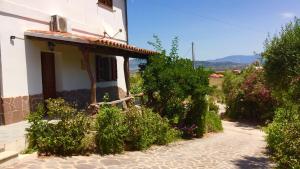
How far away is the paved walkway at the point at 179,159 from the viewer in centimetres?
841

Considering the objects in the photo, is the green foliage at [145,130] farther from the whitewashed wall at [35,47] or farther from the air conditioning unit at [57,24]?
the air conditioning unit at [57,24]

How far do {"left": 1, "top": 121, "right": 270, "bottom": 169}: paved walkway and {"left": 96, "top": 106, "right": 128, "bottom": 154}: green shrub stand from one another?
29 cm

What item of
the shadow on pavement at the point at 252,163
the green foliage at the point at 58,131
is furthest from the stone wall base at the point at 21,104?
the shadow on pavement at the point at 252,163

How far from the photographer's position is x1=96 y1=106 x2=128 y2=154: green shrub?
9750 mm

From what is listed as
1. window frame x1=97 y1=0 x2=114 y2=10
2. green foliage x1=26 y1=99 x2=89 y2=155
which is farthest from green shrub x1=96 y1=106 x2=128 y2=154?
window frame x1=97 y1=0 x2=114 y2=10

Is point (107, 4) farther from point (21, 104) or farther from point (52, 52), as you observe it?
point (21, 104)

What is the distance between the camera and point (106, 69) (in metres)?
18.6

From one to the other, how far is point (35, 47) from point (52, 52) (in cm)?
121

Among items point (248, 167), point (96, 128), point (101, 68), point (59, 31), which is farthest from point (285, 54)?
point (101, 68)

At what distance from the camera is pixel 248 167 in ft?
33.2

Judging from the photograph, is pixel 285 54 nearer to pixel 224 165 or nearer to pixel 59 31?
pixel 224 165

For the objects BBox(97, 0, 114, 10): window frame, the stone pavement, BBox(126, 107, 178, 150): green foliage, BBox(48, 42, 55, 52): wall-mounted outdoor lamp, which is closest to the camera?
the stone pavement

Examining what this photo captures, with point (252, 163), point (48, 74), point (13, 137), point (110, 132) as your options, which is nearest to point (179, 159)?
point (110, 132)

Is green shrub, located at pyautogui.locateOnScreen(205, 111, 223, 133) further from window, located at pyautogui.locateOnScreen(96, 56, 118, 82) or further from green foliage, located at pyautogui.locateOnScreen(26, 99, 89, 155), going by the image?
green foliage, located at pyautogui.locateOnScreen(26, 99, 89, 155)
